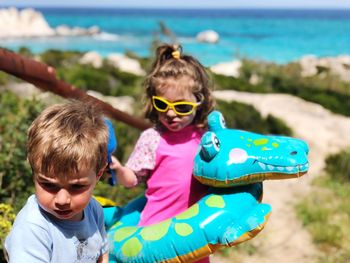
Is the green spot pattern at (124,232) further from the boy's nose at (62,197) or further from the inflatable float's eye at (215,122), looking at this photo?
the boy's nose at (62,197)

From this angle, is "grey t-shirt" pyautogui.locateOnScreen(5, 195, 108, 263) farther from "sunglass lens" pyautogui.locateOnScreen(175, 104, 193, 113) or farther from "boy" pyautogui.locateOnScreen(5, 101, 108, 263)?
"sunglass lens" pyautogui.locateOnScreen(175, 104, 193, 113)

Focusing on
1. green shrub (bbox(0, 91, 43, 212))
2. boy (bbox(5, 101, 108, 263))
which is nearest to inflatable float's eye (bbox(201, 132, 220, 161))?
boy (bbox(5, 101, 108, 263))

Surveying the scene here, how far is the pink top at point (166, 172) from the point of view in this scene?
2574mm

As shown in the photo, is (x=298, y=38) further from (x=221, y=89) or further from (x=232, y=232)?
(x=232, y=232)

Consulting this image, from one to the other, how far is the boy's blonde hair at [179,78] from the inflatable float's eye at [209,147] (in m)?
0.36

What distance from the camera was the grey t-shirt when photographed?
159 cm

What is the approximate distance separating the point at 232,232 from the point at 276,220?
3.37 meters

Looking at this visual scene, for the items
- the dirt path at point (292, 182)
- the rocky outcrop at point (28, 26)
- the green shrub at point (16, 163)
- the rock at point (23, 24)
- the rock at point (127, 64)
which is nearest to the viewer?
the green shrub at point (16, 163)

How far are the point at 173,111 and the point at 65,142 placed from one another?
1.08m

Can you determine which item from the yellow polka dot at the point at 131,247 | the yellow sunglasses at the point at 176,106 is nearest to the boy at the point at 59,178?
the yellow polka dot at the point at 131,247

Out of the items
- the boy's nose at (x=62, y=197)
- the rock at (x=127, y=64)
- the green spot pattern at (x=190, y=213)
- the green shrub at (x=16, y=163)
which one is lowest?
the rock at (x=127, y=64)

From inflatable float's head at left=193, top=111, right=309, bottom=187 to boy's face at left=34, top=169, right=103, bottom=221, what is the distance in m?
0.81

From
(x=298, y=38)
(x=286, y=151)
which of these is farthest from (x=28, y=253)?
(x=298, y=38)

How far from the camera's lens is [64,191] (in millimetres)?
1598
